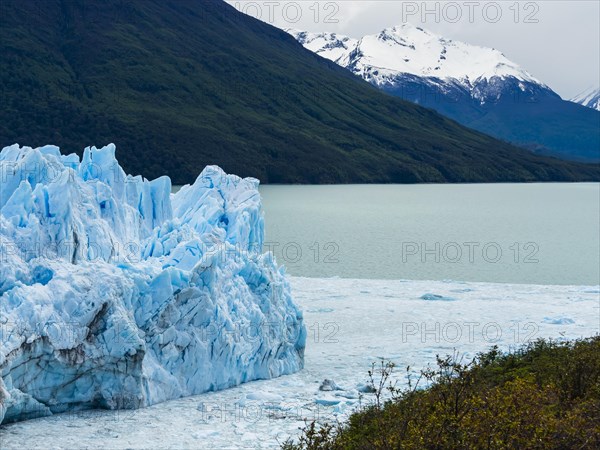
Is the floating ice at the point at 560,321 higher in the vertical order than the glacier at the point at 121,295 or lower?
lower

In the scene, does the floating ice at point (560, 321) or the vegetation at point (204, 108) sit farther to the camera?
the vegetation at point (204, 108)

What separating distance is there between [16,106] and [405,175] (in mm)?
71453

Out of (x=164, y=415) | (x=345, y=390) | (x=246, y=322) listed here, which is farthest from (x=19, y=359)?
(x=345, y=390)

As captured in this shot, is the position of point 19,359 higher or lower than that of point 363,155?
lower

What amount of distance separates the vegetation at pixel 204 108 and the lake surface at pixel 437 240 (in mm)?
43281

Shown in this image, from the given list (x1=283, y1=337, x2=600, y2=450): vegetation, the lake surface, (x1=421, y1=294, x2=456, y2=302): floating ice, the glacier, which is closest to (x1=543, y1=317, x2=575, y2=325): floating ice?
(x1=421, y1=294, x2=456, y2=302): floating ice

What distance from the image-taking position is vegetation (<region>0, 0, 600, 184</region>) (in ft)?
368

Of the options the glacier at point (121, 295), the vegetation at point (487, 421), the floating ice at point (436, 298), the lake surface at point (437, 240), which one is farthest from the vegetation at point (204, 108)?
the vegetation at point (487, 421)

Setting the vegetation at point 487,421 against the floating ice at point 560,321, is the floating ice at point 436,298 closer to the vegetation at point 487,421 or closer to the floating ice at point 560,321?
the floating ice at point 560,321

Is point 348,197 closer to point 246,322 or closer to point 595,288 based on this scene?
point 595,288

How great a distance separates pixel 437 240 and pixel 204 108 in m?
99.4

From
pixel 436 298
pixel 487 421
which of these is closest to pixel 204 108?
pixel 436 298

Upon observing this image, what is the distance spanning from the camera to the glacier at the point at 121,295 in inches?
450

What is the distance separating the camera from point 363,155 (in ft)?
448
